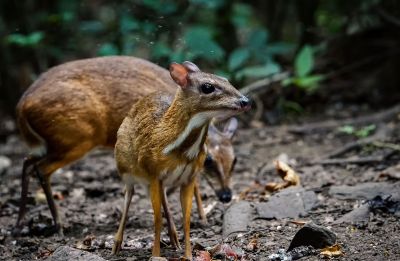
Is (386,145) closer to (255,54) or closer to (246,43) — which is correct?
(255,54)

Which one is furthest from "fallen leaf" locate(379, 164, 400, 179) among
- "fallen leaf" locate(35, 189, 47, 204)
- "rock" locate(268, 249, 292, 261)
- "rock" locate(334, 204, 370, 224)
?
"fallen leaf" locate(35, 189, 47, 204)

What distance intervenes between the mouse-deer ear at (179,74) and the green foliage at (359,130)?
415 cm

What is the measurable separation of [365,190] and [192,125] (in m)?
2.00

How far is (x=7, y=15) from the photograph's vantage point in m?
11.1

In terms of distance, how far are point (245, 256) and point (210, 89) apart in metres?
1.13

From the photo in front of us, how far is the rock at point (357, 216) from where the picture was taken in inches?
205

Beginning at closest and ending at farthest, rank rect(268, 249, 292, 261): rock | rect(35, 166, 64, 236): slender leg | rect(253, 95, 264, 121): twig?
rect(268, 249, 292, 261): rock < rect(35, 166, 64, 236): slender leg < rect(253, 95, 264, 121): twig

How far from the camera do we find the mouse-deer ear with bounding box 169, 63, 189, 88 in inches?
181

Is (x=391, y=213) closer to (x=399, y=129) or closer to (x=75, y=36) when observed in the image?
(x=399, y=129)

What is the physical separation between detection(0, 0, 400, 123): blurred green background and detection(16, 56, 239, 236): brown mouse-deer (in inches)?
89.2

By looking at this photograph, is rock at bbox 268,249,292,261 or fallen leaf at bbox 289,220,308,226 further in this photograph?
fallen leaf at bbox 289,220,308,226

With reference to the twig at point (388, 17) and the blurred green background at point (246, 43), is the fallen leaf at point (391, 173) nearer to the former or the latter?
the blurred green background at point (246, 43)

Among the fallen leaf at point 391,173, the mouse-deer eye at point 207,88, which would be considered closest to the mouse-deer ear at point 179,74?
the mouse-deer eye at point 207,88

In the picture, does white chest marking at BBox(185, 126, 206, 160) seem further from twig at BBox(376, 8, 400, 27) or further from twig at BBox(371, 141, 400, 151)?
twig at BBox(376, 8, 400, 27)
